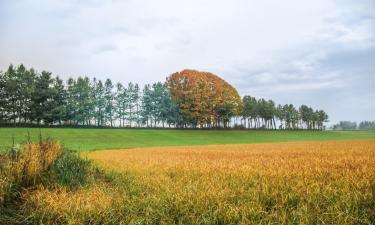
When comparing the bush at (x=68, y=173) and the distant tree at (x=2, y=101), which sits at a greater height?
the distant tree at (x=2, y=101)

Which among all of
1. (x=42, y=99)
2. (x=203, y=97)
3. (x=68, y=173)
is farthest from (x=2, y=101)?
(x=68, y=173)

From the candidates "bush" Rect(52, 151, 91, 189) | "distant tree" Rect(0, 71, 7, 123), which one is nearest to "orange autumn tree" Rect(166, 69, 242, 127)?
"distant tree" Rect(0, 71, 7, 123)

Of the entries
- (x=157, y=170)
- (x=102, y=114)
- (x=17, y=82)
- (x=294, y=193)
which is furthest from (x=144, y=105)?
(x=294, y=193)

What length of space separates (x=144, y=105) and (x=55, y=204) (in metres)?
106

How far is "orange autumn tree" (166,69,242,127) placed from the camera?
8800cm

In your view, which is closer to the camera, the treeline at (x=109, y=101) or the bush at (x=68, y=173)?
the bush at (x=68, y=173)

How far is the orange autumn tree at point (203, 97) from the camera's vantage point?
289 ft

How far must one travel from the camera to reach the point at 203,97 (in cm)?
8862

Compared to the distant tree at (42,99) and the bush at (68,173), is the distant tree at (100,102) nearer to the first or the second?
the distant tree at (42,99)

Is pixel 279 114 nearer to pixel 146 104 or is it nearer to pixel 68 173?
pixel 146 104

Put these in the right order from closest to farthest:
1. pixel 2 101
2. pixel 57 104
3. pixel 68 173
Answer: pixel 68 173 → pixel 2 101 → pixel 57 104

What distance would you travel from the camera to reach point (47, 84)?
89625 millimetres

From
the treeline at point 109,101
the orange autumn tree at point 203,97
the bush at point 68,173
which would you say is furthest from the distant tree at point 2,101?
the bush at point 68,173

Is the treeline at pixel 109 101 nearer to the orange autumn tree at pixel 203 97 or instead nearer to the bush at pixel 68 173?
the orange autumn tree at pixel 203 97
